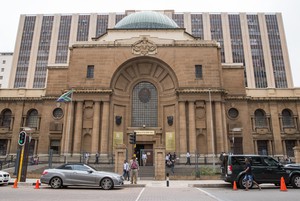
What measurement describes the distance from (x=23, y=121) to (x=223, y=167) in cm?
3504

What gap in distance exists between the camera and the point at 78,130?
33500 millimetres

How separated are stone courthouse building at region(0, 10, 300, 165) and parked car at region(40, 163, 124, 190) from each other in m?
17.1

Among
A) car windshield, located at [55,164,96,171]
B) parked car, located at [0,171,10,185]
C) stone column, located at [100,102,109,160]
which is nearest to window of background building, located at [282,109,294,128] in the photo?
stone column, located at [100,102,109,160]

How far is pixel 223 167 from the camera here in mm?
16234

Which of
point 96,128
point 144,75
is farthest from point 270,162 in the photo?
point 144,75

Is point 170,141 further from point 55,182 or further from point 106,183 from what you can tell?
point 55,182

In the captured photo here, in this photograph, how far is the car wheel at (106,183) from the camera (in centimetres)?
1455

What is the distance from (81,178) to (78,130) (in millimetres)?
19583

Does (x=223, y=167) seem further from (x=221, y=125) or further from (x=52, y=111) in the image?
(x=52, y=111)

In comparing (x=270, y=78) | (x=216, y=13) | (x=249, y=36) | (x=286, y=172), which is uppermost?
(x=216, y=13)

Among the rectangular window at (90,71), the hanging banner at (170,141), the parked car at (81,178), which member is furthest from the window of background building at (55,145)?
the parked car at (81,178)

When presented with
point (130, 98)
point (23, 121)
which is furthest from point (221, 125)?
point (23, 121)

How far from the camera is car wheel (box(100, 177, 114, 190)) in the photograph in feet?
47.7

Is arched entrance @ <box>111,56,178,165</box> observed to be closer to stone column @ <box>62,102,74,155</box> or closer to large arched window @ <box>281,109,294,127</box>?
stone column @ <box>62,102,74,155</box>
